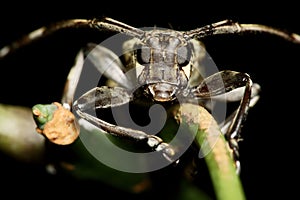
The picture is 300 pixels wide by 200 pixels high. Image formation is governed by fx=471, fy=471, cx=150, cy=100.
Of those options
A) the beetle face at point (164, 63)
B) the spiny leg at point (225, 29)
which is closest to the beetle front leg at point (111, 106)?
the beetle face at point (164, 63)

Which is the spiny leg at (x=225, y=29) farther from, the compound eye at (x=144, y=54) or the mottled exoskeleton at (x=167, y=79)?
the compound eye at (x=144, y=54)

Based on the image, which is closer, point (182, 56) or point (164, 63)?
point (164, 63)

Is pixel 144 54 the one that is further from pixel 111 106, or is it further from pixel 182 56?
pixel 111 106

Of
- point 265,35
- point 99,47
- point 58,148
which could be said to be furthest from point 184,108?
point 99,47

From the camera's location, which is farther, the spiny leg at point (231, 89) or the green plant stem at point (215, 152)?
the spiny leg at point (231, 89)

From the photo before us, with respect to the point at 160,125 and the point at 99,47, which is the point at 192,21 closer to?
the point at 99,47

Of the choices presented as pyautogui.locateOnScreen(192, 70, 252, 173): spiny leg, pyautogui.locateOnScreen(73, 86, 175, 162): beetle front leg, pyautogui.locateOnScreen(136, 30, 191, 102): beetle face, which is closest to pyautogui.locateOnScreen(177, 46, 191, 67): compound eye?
pyautogui.locateOnScreen(136, 30, 191, 102): beetle face

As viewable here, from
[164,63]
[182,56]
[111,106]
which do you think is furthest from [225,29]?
[111,106]
